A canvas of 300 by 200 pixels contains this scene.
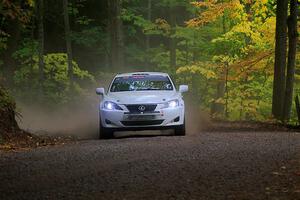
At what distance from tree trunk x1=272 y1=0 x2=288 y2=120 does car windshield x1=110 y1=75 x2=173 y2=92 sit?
5500 millimetres

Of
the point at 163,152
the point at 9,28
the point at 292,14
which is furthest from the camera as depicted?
the point at 9,28

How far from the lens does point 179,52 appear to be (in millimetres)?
35188

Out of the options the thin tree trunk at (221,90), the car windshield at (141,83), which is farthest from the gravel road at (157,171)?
the thin tree trunk at (221,90)

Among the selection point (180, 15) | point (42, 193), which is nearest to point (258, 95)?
point (180, 15)

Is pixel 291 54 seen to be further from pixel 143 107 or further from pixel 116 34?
pixel 116 34

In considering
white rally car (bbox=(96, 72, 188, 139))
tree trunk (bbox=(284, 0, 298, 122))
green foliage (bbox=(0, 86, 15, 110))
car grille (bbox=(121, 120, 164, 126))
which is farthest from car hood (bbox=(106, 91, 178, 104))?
tree trunk (bbox=(284, 0, 298, 122))

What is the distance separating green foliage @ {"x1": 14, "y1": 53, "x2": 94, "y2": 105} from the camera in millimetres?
31984

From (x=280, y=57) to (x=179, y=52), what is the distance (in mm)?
15830

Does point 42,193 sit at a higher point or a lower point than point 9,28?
lower

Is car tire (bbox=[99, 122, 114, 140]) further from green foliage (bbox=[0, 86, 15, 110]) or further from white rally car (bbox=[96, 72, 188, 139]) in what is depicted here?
green foliage (bbox=[0, 86, 15, 110])

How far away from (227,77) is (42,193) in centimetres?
2056

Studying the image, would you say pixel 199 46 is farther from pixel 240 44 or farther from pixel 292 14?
pixel 292 14

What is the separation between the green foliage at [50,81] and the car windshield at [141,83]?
1593 cm

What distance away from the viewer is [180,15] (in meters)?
36.0
